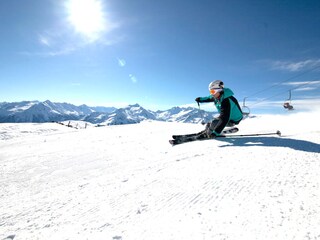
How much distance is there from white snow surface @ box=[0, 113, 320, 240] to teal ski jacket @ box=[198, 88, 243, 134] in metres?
2.71

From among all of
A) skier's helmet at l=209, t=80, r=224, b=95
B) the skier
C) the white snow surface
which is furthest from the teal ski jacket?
the white snow surface

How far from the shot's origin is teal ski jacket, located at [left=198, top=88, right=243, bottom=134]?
8501 mm

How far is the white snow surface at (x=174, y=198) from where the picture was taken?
A: 253 centimetres

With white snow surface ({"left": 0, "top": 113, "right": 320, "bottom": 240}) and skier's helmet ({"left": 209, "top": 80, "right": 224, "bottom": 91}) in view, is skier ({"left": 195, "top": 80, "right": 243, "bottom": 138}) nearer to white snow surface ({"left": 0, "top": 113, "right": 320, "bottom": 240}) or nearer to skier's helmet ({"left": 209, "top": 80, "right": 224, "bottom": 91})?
skier's helmet ({"left": 209, "top": 80, "right": 224, "bottom": 91})

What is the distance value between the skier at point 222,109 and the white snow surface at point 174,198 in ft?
8.83

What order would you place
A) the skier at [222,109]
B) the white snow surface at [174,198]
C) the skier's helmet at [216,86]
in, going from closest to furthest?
Answer: the white snow surface at [174,198], the skier at [222,109], the skier's helmet at [216,86]

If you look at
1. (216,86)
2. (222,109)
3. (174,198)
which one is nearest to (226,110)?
(222,109)

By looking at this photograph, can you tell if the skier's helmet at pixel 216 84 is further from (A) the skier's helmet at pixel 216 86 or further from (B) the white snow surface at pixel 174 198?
(B) the white snow surface at pixel 174 198

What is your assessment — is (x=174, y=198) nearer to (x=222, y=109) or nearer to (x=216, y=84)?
(x=222, y=109)

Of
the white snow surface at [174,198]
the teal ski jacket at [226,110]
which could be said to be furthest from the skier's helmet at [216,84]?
the white snow surface at [174,198]

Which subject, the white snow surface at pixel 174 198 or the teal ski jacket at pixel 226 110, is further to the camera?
the teal ski jacket at pixel 226 110

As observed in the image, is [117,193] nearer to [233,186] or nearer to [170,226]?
[170,226]

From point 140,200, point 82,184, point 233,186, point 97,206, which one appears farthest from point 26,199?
point 233,186

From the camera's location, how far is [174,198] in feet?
11.0
